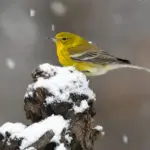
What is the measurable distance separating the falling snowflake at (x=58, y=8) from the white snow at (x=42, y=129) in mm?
6159

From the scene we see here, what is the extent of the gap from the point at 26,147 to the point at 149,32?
627 centimetres

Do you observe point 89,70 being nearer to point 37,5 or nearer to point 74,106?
point 74,106

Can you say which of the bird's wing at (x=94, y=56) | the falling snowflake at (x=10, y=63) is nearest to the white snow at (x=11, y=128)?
the bird's wing at (x=94, y=56)

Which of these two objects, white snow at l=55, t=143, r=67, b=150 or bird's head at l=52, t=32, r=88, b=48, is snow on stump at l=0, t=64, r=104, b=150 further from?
bird's head at l=52, t=32, r=88, b=48

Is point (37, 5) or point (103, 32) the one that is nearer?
point (103, 32)

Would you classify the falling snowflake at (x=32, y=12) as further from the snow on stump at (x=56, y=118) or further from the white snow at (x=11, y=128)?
the white snow at (x=11, y=128)

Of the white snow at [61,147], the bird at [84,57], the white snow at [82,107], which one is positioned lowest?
the white snow at [61,147]

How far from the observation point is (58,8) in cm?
828

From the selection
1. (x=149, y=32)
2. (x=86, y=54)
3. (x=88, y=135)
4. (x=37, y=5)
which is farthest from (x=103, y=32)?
(x=88, y=135)

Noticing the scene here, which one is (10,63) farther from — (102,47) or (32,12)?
(102,47)

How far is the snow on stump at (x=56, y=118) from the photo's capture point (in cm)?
199

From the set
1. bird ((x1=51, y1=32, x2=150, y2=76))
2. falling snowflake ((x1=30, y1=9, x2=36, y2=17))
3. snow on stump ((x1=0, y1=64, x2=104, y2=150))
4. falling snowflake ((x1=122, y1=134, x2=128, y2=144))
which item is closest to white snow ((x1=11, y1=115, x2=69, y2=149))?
snow on stump ((x1=0, y1=64, x2=104, y2=150))

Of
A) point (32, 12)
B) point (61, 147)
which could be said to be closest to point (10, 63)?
point (32, 12)

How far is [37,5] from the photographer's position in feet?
28.3
